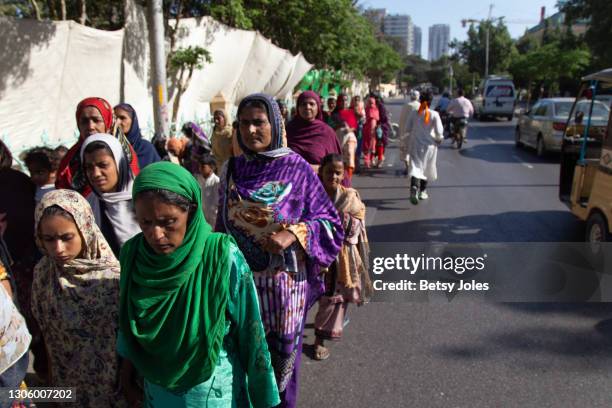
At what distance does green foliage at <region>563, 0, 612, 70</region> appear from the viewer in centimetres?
2391

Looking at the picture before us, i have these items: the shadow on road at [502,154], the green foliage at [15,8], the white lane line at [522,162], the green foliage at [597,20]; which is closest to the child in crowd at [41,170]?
the green foliage at [15,8]

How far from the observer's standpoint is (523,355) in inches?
135

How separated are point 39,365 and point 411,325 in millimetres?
2563

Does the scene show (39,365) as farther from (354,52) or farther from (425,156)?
(354,52)

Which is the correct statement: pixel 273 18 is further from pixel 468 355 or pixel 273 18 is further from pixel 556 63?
pixel 556 63

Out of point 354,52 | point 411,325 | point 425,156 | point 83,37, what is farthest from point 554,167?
point 354,52

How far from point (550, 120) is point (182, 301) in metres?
12.4

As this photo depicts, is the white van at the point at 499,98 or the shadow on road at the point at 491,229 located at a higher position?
the white van at the point at 499,98

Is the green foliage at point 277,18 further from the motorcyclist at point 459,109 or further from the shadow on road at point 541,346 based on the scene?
the shadow on road at point 541,346

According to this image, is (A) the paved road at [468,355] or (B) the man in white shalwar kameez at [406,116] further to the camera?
(B) the man in white shalwar kameez at [406,116]

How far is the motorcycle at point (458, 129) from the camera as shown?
1419cm

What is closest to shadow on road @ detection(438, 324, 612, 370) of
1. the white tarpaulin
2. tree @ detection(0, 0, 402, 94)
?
the white tarpaulin

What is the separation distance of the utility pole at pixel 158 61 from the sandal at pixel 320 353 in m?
4.73

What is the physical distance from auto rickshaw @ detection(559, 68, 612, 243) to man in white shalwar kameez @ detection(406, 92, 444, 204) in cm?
188
